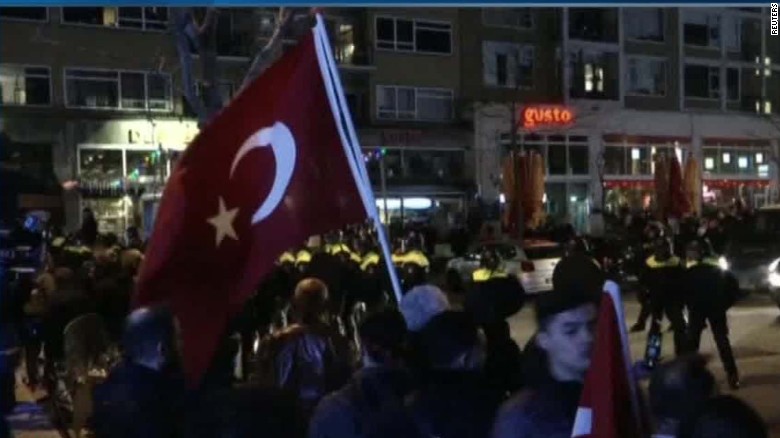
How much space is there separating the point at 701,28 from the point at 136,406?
173ft

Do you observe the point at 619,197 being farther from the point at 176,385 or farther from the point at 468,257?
the point at 176,385

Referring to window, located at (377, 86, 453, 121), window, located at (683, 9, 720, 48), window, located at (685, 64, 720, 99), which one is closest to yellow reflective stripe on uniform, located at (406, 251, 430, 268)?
window, located at (377, 86, 453, 121)

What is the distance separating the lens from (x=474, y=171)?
147ft

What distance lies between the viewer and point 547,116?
152 ft

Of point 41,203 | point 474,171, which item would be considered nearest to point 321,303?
point 41,203

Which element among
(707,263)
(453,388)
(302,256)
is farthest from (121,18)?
(453,388)

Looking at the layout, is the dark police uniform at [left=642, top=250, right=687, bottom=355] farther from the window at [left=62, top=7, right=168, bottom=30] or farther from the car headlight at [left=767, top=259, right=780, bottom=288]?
the window at [left=62, top=7, right=168, bottom=30]

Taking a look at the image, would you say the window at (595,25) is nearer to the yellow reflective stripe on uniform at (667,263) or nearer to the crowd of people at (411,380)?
the yellow reflective stripe on uniform at (667,263)

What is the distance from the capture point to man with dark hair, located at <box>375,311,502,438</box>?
428 centimetres

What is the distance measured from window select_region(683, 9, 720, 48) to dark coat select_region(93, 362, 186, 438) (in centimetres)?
5106

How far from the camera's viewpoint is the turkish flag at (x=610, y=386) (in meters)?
2.91

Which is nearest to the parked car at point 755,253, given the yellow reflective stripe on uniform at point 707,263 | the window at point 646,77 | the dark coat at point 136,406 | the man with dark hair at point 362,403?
the yellow reflective stripe on uniform at point 707,263

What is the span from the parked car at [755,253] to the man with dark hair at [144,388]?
1937 cm

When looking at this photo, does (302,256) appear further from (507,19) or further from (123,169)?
(507,19)
